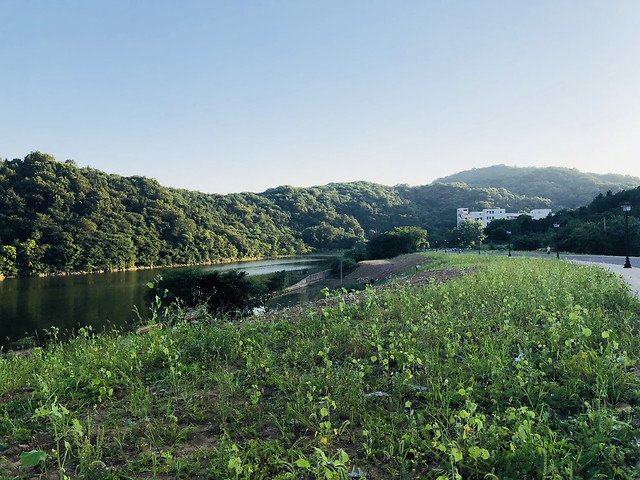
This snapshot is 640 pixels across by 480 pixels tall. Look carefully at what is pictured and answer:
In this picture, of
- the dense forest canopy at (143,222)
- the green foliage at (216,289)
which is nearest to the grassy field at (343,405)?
the green foliage at (216,289)

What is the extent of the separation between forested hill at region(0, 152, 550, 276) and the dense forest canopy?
0.57ft

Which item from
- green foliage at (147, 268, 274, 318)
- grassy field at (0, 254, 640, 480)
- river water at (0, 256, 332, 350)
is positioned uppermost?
grassy field at (0, 254, 640, 480)

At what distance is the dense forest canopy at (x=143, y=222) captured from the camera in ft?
192

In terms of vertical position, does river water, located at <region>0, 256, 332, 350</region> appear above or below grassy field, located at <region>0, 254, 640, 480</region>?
below

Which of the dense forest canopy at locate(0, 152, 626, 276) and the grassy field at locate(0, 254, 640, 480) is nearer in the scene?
the grassy field at locate(0, 254, 640, 480)

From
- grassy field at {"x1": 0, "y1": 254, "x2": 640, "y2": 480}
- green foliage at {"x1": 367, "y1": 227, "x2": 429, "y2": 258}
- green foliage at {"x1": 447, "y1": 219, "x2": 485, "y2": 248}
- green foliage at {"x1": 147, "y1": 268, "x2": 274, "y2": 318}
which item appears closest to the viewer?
grassy field at {"x1": 0, "y1": 254, "x2": 640, "y2": 480}

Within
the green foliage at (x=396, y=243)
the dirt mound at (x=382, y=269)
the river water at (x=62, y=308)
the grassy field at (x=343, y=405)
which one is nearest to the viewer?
the grassy field at (x=343, y=405)

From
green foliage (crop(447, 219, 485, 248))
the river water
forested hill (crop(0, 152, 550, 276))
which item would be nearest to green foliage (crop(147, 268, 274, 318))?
the river water

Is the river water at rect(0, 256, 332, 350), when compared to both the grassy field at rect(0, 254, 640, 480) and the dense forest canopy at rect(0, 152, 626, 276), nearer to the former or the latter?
the grassy field at rect(0, 254, 640, 480)

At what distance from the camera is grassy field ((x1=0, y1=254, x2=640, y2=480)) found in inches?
95.3

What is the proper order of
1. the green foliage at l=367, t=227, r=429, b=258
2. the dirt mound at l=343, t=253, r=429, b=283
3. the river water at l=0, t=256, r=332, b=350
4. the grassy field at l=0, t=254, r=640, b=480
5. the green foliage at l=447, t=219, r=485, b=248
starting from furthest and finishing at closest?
the green foliage at l=447, t=219, r=485, b=248
the green foliage at l=367, t=227, r=429, b=258
the dirt mound at l=343, t=253, r=429, b=283
the river water at l=0, t=256, r=332, b=350
the grassy field at l=0, t=254, r=640, b=480

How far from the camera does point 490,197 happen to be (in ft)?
479

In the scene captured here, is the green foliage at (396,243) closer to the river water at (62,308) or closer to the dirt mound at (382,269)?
the dirt mound at (382,269)

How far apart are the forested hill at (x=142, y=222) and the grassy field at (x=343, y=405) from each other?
64090 millimetres
